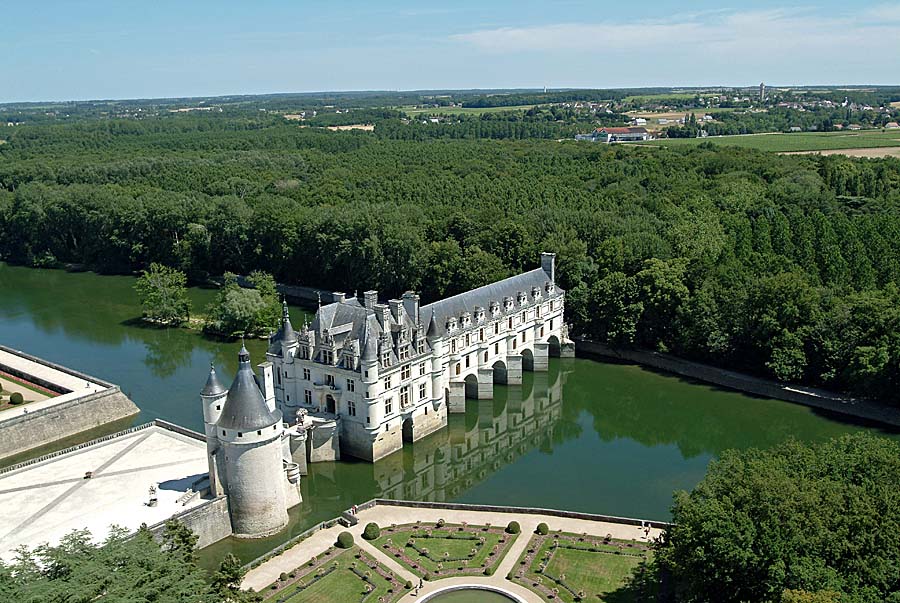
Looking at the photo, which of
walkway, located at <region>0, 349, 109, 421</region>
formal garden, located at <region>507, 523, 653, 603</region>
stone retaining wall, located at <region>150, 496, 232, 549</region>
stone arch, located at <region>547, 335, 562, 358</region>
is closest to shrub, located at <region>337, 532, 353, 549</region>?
stone retaining wall, located at <region>150, 496, 232, 549</region>

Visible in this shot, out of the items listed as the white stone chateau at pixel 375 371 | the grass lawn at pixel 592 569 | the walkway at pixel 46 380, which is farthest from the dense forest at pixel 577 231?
the walkway at pixel 46 380

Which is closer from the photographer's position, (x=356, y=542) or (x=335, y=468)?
(x=356, y=542)

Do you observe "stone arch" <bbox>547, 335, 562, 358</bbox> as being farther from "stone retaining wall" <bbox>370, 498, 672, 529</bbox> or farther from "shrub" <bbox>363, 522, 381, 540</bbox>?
"shrub" <bbox>363, 522, 381, 540</bbox>

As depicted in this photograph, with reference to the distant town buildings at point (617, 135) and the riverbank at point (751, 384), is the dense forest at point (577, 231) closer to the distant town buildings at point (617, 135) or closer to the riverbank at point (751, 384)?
the riverbank at point (751, 384)

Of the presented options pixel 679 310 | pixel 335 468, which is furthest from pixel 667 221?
pixel 335 468

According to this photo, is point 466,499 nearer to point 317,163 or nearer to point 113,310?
point 113,310
